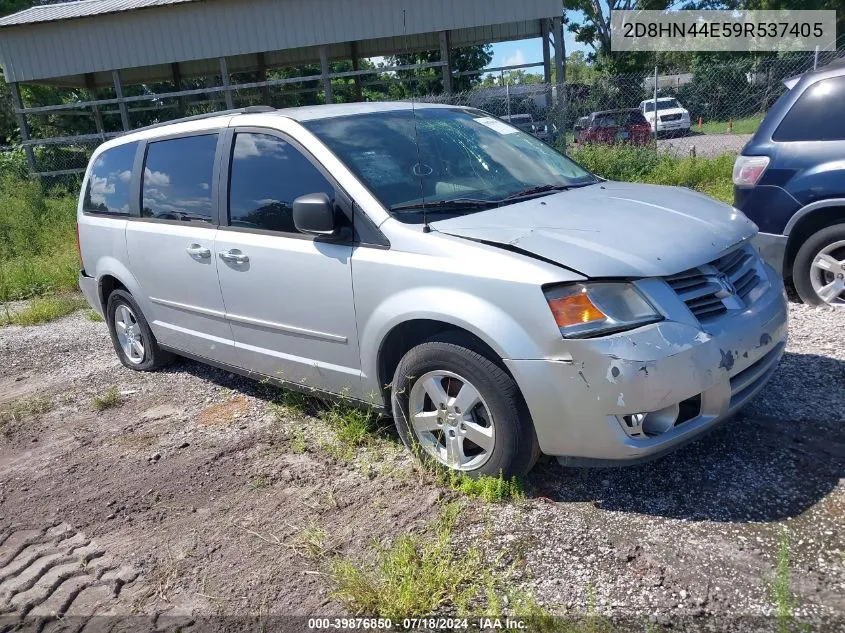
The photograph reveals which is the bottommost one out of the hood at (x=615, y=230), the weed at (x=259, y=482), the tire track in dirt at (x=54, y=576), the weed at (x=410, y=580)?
the tire track in dirt at (x=54, y=576)

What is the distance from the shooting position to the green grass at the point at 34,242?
9.88 metres

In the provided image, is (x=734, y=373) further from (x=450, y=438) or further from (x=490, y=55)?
(x=490, y=55)

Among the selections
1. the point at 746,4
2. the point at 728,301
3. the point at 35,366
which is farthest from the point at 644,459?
the point at 746,4

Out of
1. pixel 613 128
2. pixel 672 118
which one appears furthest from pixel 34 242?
pixel 672 118

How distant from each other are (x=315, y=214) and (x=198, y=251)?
4.31ft

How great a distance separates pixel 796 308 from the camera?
5.40m

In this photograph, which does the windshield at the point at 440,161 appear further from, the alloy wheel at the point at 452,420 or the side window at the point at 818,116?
the side window at the point at 818,116

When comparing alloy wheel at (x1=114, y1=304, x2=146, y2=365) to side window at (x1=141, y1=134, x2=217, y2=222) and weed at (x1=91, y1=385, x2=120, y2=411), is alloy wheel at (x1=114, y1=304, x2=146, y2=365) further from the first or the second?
side window at (x1=141, y1=134, x2=217, y2=222)

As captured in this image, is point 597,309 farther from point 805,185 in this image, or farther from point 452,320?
point 805,185

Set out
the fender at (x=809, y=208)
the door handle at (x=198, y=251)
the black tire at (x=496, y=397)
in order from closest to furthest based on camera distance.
→ the black tire at (x=496, y=397) < the door handle at (x=198, y=251) < the fender at (x=809, y=208)

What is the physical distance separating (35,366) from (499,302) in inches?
209

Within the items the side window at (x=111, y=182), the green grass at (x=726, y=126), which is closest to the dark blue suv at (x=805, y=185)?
the side window at (x=111, y=182)

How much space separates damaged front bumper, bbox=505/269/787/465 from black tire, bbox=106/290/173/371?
365 cm

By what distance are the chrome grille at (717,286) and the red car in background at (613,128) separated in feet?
32.1
